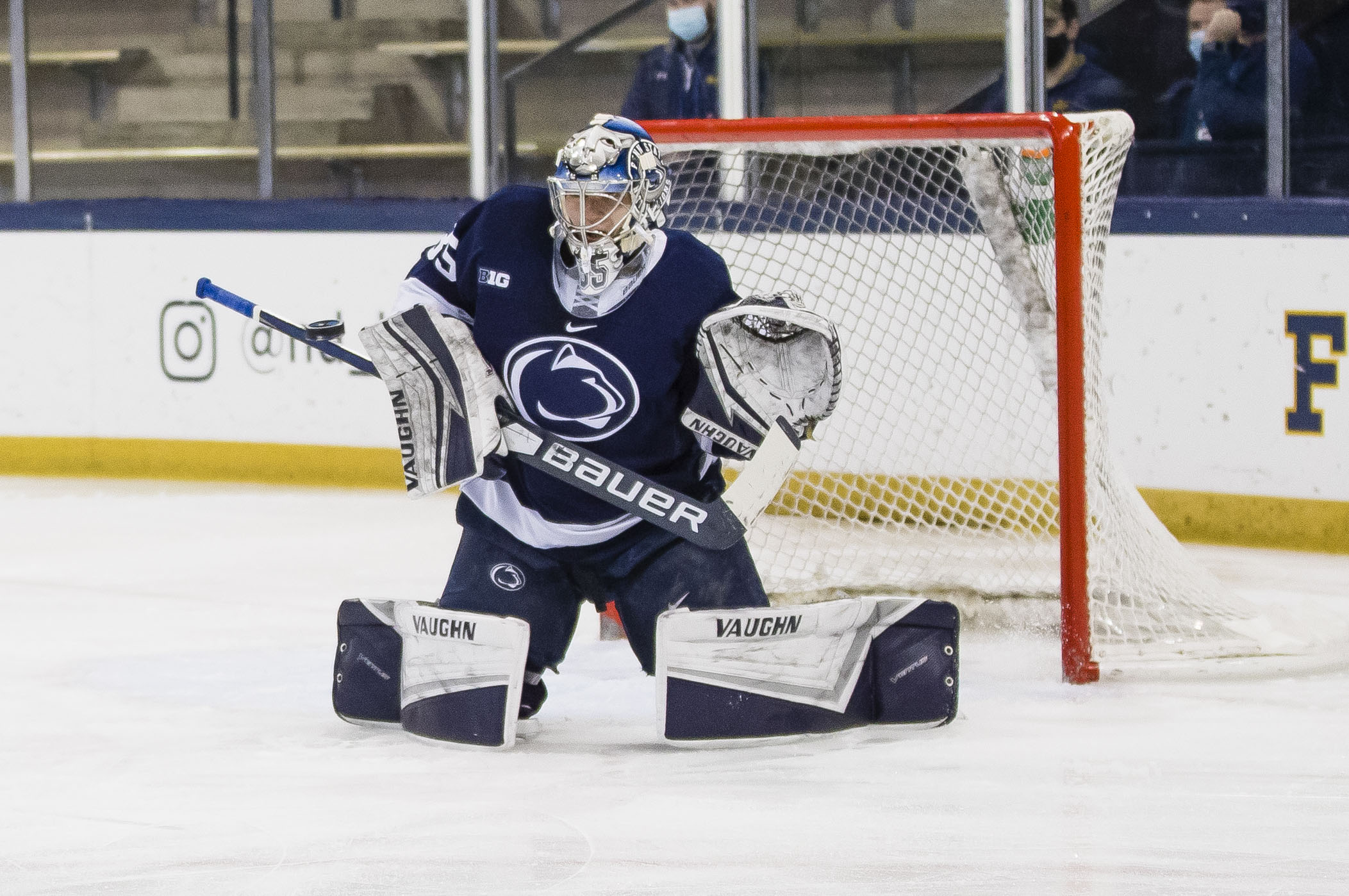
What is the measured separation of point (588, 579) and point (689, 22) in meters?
2.67

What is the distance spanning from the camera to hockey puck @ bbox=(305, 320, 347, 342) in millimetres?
2377

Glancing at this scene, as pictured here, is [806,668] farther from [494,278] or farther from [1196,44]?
[1196,44]

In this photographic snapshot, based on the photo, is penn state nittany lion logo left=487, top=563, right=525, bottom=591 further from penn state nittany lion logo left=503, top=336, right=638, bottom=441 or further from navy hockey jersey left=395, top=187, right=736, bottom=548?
penn state nittany lion logo left=503, top=336, right=638, bottom=441

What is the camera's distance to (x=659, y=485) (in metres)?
2.31

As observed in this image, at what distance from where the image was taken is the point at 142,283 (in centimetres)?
512

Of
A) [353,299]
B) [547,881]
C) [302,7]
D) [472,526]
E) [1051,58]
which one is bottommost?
[547,881]

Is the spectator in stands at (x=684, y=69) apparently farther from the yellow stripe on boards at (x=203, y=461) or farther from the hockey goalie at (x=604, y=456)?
the hockey goalie at (x=604, y=456)

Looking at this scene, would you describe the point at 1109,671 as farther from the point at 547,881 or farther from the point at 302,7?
the point at 302,7

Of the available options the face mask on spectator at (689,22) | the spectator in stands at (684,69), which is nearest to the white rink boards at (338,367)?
the spectator in stands at (684,69)

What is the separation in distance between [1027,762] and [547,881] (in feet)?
2.46

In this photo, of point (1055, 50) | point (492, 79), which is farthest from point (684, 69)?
point (1055, 50)

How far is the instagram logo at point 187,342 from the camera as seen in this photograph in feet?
16.6

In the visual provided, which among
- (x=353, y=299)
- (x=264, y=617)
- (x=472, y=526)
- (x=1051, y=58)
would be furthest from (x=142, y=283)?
(x=472, y=526)

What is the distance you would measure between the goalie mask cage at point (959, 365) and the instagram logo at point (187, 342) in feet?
5.80
